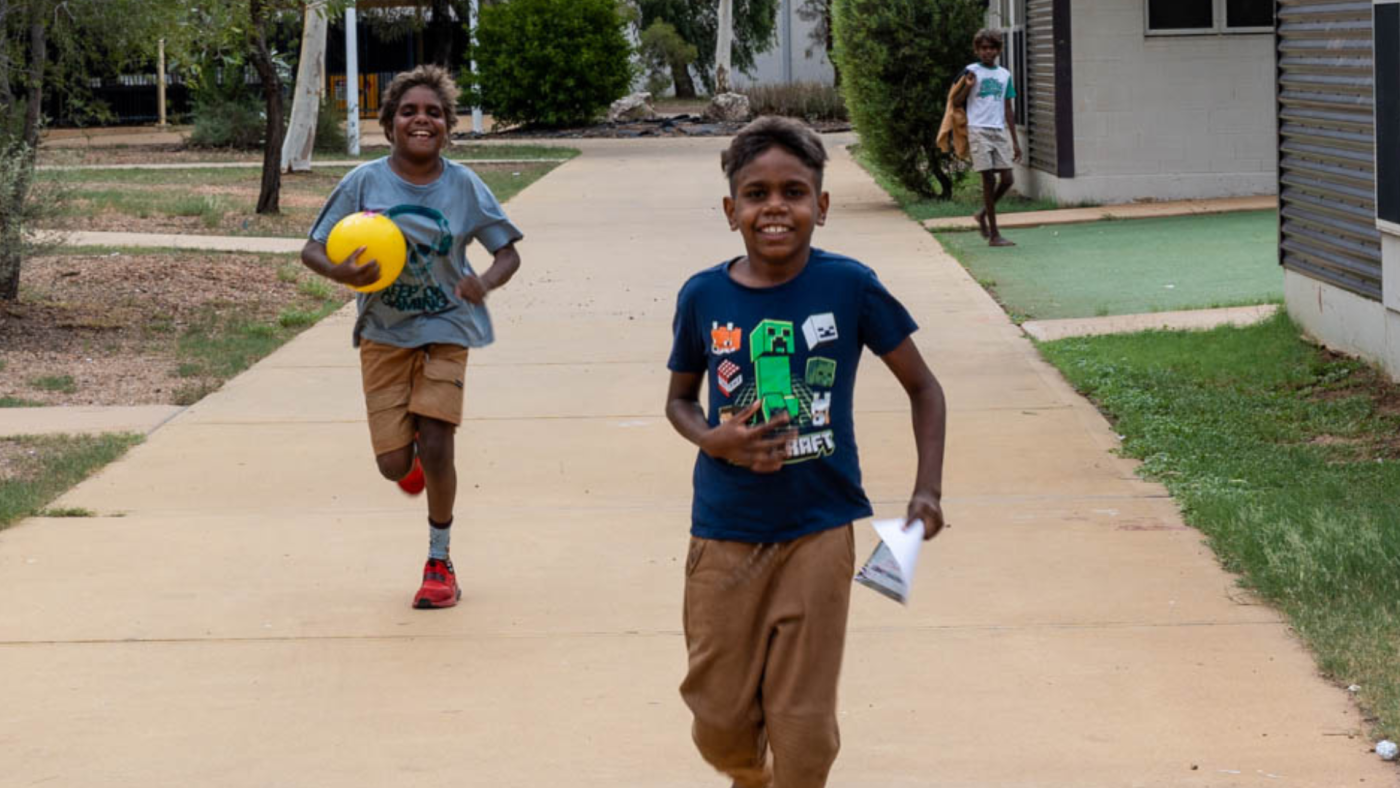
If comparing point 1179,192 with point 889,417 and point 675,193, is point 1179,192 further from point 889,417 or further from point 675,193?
point 889,417

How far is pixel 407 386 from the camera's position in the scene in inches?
236

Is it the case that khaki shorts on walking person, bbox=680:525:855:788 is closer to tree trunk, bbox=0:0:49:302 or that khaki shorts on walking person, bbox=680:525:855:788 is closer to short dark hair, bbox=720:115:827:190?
short dark hair, bbox=720:115:827:190

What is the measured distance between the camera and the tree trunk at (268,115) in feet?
62.3

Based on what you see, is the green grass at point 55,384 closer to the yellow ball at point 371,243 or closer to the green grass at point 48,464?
the green grass at point 48,464

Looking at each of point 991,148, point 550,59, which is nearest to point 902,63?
point 991,148

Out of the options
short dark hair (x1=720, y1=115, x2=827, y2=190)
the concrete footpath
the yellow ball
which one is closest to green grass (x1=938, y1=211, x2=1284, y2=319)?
the concrete footpath

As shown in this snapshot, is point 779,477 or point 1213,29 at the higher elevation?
point 1213,29

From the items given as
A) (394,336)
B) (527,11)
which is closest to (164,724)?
(394,336)

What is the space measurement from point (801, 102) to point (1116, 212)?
24921 mm

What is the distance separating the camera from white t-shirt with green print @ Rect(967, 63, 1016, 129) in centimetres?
1603

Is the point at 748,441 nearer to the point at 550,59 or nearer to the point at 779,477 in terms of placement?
the point at 779,477

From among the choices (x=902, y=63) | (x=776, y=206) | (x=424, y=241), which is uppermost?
(x=902, y=63)

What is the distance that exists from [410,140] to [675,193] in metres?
16.8

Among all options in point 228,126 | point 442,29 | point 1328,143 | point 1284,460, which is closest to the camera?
point 1284,460
